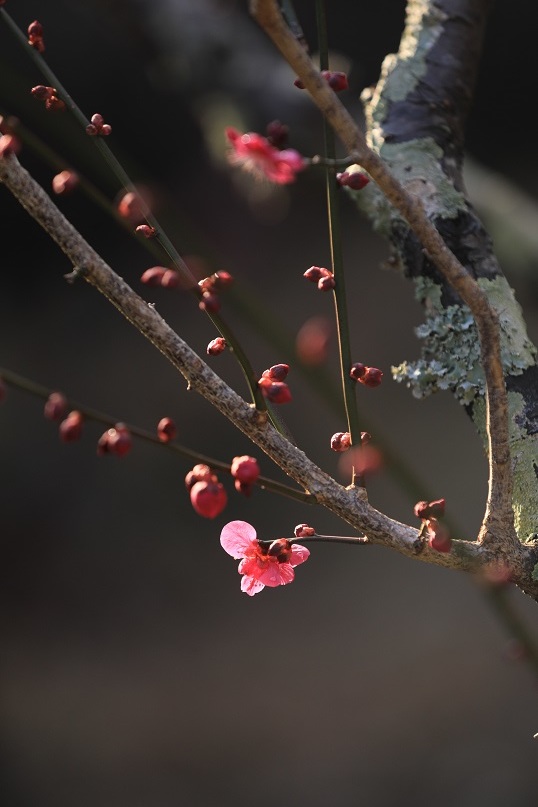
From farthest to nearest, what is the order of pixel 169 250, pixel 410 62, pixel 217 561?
pixel 217 561 → pixel 410 62 → pixel 169 250

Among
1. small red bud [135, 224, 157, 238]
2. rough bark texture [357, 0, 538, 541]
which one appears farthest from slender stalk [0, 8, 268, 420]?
rough bark texture [357, 0, 538, 541]

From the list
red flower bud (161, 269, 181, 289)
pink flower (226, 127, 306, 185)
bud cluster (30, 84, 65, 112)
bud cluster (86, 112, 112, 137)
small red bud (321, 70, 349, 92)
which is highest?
bud cluster (30, 84, 65, 112)

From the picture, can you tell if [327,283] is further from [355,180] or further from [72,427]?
[72,427]

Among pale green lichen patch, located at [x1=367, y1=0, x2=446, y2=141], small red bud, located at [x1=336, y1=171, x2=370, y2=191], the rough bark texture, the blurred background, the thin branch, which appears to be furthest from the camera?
the blurred background

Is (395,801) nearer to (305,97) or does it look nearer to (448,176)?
(305,97)

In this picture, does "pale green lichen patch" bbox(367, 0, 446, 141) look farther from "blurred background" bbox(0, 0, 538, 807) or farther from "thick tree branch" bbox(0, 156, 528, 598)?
"blurred background" bbox(0, 0, 538, 807)

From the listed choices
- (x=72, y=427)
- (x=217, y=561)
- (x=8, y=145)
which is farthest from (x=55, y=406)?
(x=217, y=561)
